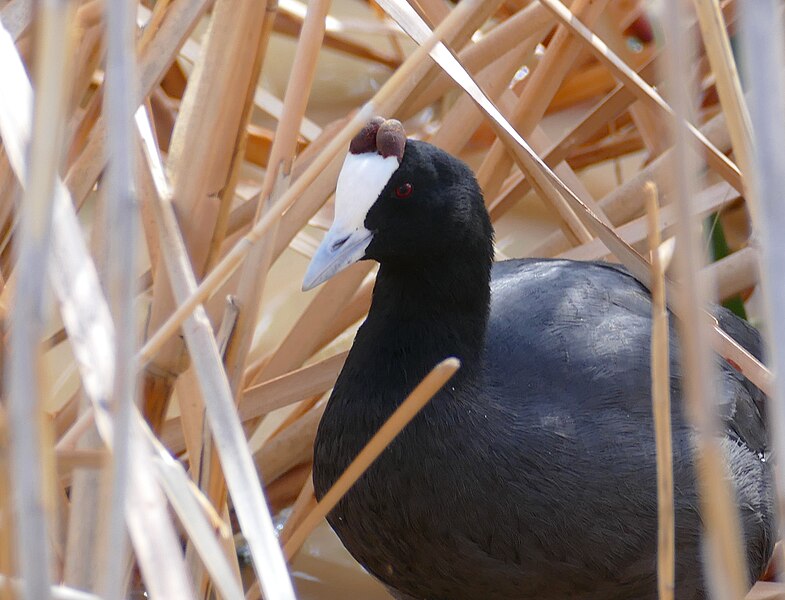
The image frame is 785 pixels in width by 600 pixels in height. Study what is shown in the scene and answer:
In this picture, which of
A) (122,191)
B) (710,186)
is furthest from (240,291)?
(710,186)

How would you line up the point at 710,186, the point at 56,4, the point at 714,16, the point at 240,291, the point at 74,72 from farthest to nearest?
1. the point at 710,186
2. the point at 74,72
3. the point at 240,291
4. the point at 714,16
5. the point at 56,4

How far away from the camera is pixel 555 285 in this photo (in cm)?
174

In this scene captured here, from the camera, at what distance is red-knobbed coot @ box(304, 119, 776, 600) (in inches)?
57.9

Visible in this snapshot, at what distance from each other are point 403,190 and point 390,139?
7cm

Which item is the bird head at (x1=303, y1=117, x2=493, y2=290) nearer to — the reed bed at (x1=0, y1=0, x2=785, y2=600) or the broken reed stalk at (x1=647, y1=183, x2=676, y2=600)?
the reed bed at (x1=0, y1=0, x2=785, y2=600)

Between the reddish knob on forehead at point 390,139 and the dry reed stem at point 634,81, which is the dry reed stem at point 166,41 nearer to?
the reddish knob on forehead at point 390,139

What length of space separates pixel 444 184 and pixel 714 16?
21.7 inches

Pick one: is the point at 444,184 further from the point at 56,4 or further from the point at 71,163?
the point at 56,4

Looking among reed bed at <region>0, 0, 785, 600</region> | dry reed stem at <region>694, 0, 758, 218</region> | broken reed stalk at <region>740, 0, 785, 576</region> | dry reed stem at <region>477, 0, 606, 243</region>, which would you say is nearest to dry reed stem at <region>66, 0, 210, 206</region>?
reed bed at <region>0, 0, 785, 600</region>

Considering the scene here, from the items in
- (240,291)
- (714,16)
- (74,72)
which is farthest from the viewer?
(74,72)

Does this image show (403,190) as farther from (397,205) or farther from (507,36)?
(507,36)

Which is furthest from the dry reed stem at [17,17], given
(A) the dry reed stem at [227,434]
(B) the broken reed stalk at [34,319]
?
(B) the broken reed stalk at [34,319]

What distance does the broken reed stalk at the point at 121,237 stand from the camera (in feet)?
2.51

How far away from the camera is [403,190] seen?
4.69 feet
